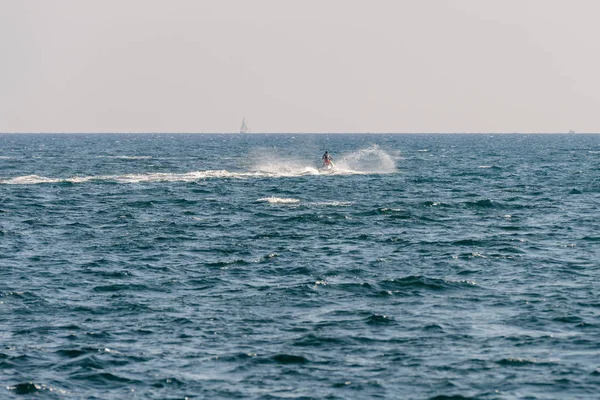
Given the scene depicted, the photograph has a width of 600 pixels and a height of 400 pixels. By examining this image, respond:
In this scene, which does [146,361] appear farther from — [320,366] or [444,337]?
[444,337]

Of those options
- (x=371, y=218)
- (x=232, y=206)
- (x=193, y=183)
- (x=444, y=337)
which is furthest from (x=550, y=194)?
(x=444, y=337)

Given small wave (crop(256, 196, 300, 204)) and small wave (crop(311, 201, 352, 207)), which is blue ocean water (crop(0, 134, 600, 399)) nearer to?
small wave (crop(311, 201, 352, 207))

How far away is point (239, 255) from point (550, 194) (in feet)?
135

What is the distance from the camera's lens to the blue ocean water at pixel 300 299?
85.7ft

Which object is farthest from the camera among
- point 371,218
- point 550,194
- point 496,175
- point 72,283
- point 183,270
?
point 496,175

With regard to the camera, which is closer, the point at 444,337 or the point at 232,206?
the point at 444,337

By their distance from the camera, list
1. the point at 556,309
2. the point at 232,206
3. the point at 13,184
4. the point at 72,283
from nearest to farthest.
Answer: the point at 556,309, the point at 72,283, the point at 232,206, the point at 13,184

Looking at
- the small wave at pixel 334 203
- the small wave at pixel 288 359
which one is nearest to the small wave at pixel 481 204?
the small wave at pixel 334 203

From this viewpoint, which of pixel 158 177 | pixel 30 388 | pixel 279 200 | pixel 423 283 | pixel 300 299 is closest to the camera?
pixel 30 388

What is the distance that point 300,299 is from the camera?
35.4 meters

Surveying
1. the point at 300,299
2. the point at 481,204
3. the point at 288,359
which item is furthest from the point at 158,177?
the point at 288,359

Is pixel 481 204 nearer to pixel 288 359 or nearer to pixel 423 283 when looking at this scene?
pixel 423 283

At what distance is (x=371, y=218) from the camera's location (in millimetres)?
59750

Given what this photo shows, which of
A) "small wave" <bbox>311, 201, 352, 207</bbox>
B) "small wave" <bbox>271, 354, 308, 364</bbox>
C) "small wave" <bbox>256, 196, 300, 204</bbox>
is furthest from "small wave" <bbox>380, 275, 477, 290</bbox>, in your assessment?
"small wave" <bbox>256, 196, 300, 204</bbox>
